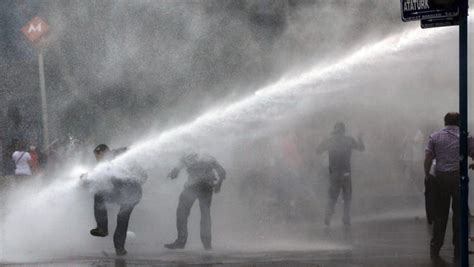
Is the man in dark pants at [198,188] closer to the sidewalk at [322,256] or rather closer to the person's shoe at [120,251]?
the sidewalk at [322,256]

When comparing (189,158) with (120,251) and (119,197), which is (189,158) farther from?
(120,251)

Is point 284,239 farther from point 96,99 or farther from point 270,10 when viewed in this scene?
point 96,99

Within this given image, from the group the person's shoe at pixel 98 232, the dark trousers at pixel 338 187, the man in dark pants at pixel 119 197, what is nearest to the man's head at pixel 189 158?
the man in dark pants at pixel 119 197

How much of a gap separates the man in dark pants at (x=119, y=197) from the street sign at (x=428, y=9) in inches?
169

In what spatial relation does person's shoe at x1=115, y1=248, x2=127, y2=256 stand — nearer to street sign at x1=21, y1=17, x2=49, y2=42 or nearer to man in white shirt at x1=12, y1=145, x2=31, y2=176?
man in white shirt at x1=12, y1=145, x2=31, y2=176

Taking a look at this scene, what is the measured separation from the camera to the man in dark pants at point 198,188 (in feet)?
31.3

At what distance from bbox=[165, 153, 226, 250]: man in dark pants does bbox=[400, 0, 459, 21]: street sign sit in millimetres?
4172

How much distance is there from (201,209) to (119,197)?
106 cm

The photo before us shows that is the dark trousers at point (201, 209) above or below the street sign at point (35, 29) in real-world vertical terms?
below

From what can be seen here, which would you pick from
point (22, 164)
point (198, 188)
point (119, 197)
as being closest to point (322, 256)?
point (198, 188)

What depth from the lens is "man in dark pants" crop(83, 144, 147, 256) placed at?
918 cm

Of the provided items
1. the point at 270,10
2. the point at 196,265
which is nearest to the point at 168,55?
the point at 270,10

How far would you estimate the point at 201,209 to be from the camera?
9.70m

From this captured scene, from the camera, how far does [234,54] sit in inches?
695
